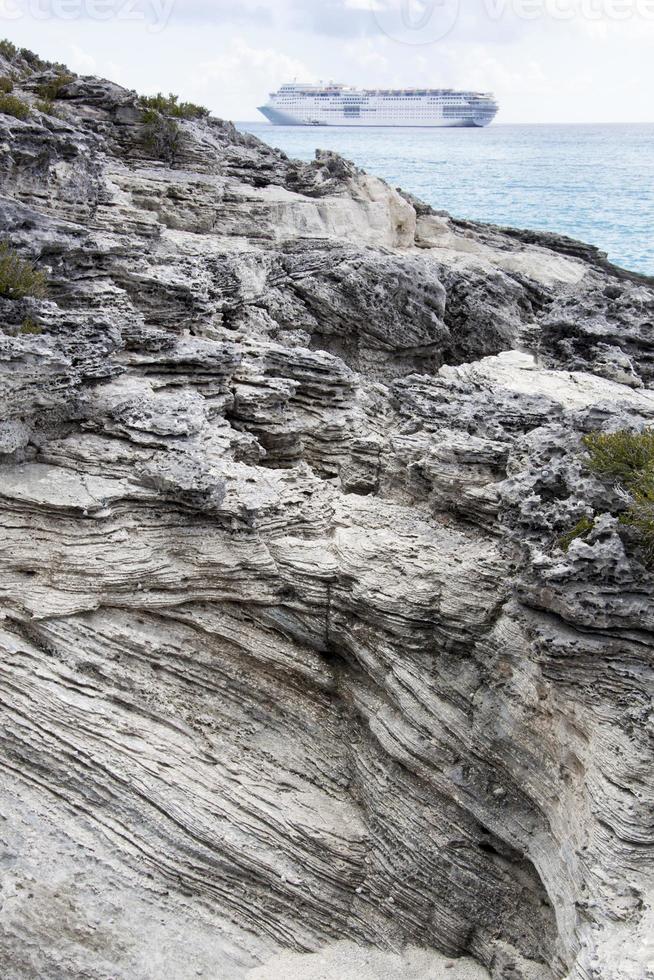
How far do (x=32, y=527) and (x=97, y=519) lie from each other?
3.60 ft

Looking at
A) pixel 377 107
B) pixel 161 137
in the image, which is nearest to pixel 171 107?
pixel 161 137

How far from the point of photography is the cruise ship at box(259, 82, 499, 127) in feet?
490

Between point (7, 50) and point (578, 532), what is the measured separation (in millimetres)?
47673

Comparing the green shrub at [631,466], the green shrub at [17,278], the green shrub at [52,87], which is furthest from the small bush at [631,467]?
the green shrub at [52,87]

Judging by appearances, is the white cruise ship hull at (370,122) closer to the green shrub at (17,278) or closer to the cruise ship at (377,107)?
the cruise ship at (377,107)

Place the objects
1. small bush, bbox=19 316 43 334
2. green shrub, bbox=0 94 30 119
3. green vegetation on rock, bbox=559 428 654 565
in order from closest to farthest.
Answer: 1. green vegetation on rock, bbox=559 428 654 565
2. small bush, bbox=19 316 43 334
3. green shrub, bbox=0 94 30 119

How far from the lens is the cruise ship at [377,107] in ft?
490

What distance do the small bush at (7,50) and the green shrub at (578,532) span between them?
151 feet

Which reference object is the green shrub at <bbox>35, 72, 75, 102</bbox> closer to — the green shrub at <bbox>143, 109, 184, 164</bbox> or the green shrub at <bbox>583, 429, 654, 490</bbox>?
the green shrub at <bbox>143, 109, 184, 164</bbox>

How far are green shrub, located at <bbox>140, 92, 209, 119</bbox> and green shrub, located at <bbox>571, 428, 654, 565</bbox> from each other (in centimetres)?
2968

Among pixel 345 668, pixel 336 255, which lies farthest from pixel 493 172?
pixel 345 668

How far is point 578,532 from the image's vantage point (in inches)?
489

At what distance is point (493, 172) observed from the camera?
358 ft

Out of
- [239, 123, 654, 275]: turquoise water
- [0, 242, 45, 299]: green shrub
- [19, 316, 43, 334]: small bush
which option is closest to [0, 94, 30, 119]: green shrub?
[0, 242, 45, 299]: green shrub
